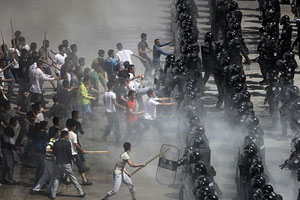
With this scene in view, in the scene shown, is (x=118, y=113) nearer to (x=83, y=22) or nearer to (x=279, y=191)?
(x=279, y=191)

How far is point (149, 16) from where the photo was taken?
35.5 meters

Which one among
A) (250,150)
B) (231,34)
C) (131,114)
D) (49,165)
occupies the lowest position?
(49,165)

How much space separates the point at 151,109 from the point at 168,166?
12.7 ft

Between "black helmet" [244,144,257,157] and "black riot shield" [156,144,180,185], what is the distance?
185 centimetres

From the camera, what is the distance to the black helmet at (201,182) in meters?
17.6

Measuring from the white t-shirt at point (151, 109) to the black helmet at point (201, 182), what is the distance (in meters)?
6.23

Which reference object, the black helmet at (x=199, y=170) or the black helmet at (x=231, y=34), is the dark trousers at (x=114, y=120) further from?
the black helmet at (x=199, y=170)

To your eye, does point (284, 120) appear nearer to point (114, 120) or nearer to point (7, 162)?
point (114, 120)

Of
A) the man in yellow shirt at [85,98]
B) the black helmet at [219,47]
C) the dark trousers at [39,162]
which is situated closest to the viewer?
the dark trousers at [39,162]

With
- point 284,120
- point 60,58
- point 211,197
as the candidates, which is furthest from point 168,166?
point 60,58

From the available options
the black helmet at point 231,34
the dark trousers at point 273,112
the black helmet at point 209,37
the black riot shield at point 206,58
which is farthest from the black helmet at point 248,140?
the black helmet at point 231,34

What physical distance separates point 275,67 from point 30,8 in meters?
15.8

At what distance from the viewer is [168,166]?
66.3 feet

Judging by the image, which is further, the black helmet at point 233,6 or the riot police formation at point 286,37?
the black helmet at point 233,6
